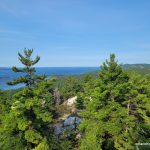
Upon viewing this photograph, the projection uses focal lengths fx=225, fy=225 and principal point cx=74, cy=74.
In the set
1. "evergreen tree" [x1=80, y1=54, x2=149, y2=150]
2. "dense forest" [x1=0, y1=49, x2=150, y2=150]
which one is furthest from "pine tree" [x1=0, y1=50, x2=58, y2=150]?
"evergreen tree" [x1=80, y1=54, x2=149, y2=150]

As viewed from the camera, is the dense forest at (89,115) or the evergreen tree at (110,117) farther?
the evergreen tree at (110,117)

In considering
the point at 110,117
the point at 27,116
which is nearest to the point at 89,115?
the point at 110,117

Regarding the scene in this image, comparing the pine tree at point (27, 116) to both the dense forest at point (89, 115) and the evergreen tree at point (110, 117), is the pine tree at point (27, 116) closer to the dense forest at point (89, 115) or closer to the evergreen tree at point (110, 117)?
the dense forest at point (89, 115)

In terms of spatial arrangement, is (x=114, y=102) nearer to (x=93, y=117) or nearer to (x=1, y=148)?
(x=93, y=117)

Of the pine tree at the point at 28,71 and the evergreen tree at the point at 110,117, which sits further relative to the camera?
the evergreen tree at the point at 110,117

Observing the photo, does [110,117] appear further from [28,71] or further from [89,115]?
[28,71]

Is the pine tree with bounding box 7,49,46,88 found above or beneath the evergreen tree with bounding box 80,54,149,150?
above

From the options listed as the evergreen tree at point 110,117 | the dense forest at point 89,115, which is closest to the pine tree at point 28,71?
the dense forest at point 89,115

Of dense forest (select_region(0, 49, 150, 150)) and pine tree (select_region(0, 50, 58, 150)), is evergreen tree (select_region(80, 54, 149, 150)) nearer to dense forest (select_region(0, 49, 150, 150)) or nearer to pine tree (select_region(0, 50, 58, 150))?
dense forest (select_region(0, 49, 150, 150))

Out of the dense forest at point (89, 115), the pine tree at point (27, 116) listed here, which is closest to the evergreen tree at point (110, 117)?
the dense forest at point (89, 115)

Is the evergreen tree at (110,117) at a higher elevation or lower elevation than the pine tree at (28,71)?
lower

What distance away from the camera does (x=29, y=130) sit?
18453mm

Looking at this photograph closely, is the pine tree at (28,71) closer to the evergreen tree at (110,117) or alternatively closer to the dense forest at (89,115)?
the dense forest at (89,115)

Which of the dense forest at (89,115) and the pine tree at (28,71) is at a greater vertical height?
the pine tree at (28,71)
